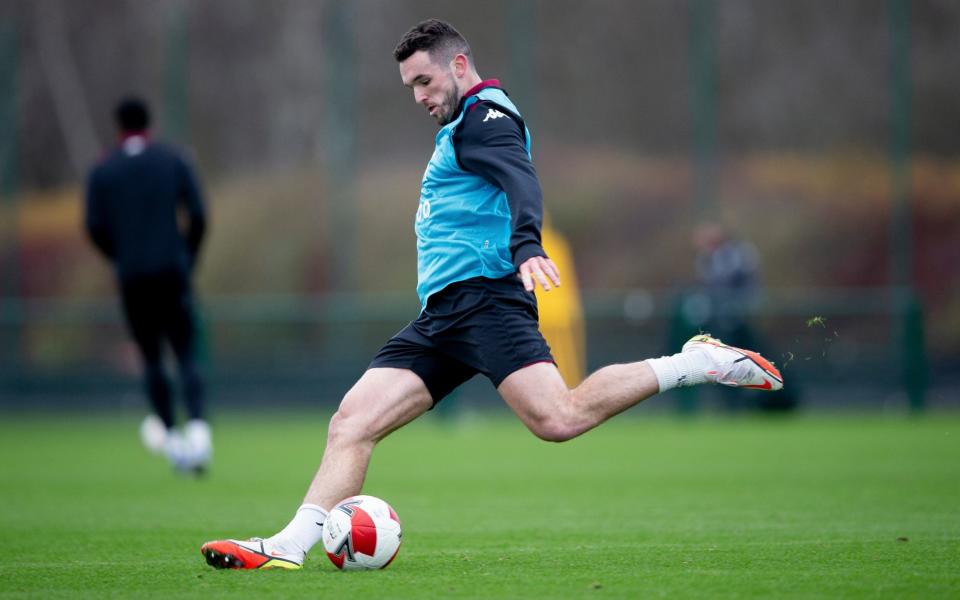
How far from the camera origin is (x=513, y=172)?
5562 millimetres

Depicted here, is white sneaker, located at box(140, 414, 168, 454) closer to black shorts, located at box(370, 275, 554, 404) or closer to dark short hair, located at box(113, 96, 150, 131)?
dark short hair, located at box(113, 96, 150, 131)

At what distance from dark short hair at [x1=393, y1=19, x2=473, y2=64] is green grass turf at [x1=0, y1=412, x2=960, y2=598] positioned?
2.12 meters

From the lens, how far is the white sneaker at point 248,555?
562cm

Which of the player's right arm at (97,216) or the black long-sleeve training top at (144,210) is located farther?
the player's right arm at (97,216)

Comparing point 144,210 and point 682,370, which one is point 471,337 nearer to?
point 682,370

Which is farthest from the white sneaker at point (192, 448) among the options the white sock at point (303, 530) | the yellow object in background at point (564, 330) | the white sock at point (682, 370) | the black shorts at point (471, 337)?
the yellow object in background at point (564, 330)

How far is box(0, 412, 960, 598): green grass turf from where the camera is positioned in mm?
5255

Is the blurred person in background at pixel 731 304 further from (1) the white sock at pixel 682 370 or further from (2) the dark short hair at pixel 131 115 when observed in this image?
(1) the white sock at pixel 682 370

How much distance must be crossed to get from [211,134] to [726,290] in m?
10.7

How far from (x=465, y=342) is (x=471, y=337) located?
0.16ft

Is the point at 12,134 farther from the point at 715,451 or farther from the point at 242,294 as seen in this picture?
the point at 715,451

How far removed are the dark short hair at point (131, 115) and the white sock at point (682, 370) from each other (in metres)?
6.11

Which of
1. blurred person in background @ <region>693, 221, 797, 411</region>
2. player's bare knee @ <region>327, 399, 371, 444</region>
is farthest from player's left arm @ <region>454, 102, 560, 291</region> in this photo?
blurred person in background @ <region>693, 221, 797, 411</region>

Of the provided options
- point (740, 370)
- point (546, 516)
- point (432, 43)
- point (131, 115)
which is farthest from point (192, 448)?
point (740, 370)
